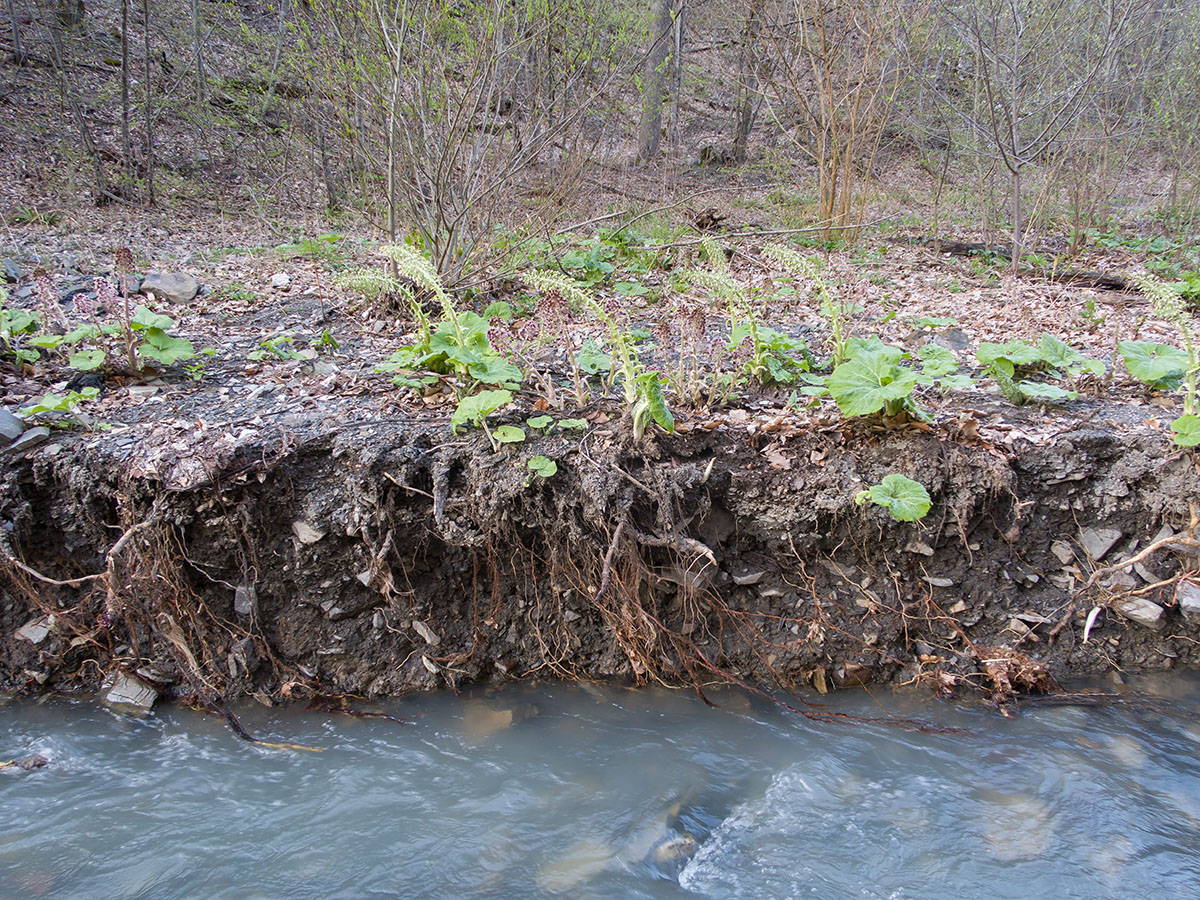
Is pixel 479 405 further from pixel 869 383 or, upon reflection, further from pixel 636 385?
pixel 869 383

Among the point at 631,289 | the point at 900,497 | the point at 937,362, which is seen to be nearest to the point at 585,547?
the point at 900,497

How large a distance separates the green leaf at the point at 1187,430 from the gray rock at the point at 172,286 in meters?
5.80

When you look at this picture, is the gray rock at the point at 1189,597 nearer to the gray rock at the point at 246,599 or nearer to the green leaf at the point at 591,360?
the green leaf at the point at 591,360

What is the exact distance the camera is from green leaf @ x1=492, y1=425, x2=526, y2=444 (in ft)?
9.70

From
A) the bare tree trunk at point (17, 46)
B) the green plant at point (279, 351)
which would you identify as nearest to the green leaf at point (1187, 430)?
the green plant at point (279, 351)

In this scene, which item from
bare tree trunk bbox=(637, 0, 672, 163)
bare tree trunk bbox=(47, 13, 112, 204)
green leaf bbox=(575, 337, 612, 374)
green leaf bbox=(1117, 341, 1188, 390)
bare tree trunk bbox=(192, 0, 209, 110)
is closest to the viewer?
green leaf bbox=(1117, 341, 1188, 390)

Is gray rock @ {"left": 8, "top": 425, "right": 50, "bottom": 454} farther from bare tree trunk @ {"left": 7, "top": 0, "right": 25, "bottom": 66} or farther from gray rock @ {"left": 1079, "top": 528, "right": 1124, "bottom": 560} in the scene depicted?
bare tree trunk @ {"left": 7, "top": 0, "right": 25, "bottom": 66}

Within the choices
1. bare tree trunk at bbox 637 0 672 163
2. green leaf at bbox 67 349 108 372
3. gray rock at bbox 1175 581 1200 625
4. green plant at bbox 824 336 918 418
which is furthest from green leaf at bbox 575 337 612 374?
bare tree trunk at bbox 637 0 672 163

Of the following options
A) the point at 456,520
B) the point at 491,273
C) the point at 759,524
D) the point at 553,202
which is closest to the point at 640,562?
the point at 759,524

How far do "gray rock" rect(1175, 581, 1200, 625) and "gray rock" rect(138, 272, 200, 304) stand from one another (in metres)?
5.99

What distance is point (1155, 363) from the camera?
10.6 feet

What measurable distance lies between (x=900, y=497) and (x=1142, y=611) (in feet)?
4.11

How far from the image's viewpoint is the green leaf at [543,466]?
287 centimetres

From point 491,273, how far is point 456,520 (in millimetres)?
2533
